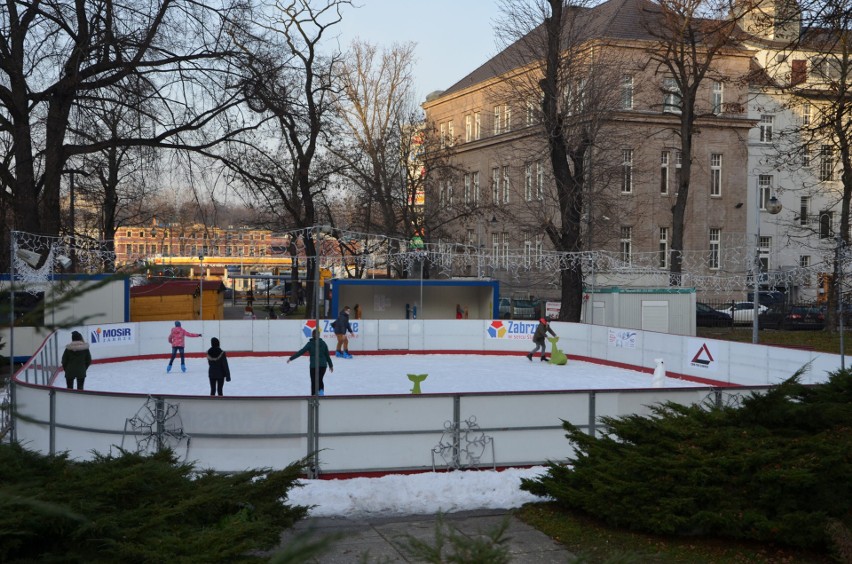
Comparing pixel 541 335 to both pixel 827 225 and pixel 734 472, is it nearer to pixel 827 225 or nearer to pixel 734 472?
pixel 827 225

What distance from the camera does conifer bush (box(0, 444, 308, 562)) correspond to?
4691 mm

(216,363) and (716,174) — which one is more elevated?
(716,174)

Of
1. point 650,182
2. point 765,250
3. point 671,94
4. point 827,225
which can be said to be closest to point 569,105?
point 671,94

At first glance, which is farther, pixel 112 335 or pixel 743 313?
pixel 743 313

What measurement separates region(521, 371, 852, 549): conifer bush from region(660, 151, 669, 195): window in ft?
141

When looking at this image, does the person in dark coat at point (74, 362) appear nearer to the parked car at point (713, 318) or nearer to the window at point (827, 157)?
the window at point (827, 157)

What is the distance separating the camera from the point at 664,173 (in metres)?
51.8

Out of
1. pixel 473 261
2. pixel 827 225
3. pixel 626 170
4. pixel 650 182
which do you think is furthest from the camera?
pixel 473 261

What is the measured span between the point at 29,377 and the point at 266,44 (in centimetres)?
1035

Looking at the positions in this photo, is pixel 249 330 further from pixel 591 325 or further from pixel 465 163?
pixel 465 163

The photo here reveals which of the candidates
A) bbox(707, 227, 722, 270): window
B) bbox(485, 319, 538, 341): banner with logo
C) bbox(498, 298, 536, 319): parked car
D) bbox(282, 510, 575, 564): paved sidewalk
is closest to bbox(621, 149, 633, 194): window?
bbox(707, 227, 722, 270): window

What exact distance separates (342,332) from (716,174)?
3320 cm

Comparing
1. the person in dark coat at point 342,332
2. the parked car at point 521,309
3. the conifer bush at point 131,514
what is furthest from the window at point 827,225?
the conifer bush at point 131,514

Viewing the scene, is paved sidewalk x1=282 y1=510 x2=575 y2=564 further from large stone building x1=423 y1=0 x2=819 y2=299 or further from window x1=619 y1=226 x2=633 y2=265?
window x1=619 y1=226 x2=633 y2=265
